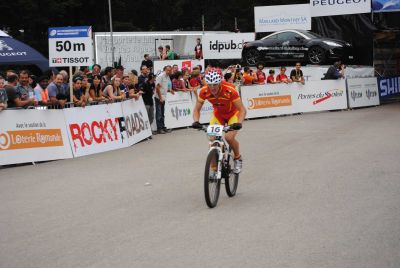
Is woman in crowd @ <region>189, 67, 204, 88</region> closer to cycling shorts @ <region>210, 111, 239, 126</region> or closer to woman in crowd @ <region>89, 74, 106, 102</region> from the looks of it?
woman in crowd @ <region>89, 74, 106, 102</region>

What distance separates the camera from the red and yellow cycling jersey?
34.5ft

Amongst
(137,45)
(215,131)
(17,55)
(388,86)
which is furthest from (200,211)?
(137,45)

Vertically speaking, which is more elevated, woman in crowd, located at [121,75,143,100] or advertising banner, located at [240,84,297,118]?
woman in crowd, located at [121,75,143,100]

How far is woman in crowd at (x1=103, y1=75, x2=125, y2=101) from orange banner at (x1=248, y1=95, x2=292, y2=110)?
26.7 ft

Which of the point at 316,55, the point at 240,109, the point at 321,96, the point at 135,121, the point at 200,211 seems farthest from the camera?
the point at 316,55

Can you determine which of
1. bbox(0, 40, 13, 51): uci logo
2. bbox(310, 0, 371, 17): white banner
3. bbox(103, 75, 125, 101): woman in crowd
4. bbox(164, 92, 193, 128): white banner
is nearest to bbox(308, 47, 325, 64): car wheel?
bbox(310, 0, 371, 17): white banner

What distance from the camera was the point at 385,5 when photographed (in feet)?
109

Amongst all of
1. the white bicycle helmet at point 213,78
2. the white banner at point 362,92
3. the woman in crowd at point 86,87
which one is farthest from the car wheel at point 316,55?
the white bicycle helmet at point 213,78

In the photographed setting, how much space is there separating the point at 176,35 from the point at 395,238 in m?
31.1

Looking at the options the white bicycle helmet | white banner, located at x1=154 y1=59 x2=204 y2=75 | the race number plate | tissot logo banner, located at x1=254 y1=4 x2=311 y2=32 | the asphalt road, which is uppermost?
tissot logo banner, located at x1=254 y1=4 x2=311 y2=32

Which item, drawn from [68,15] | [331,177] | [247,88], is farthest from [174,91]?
[68,15]

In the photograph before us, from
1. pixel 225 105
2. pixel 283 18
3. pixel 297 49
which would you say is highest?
pixel 283 18

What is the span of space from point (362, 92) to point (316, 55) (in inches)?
115

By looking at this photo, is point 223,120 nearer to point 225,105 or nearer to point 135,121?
point 225,105
